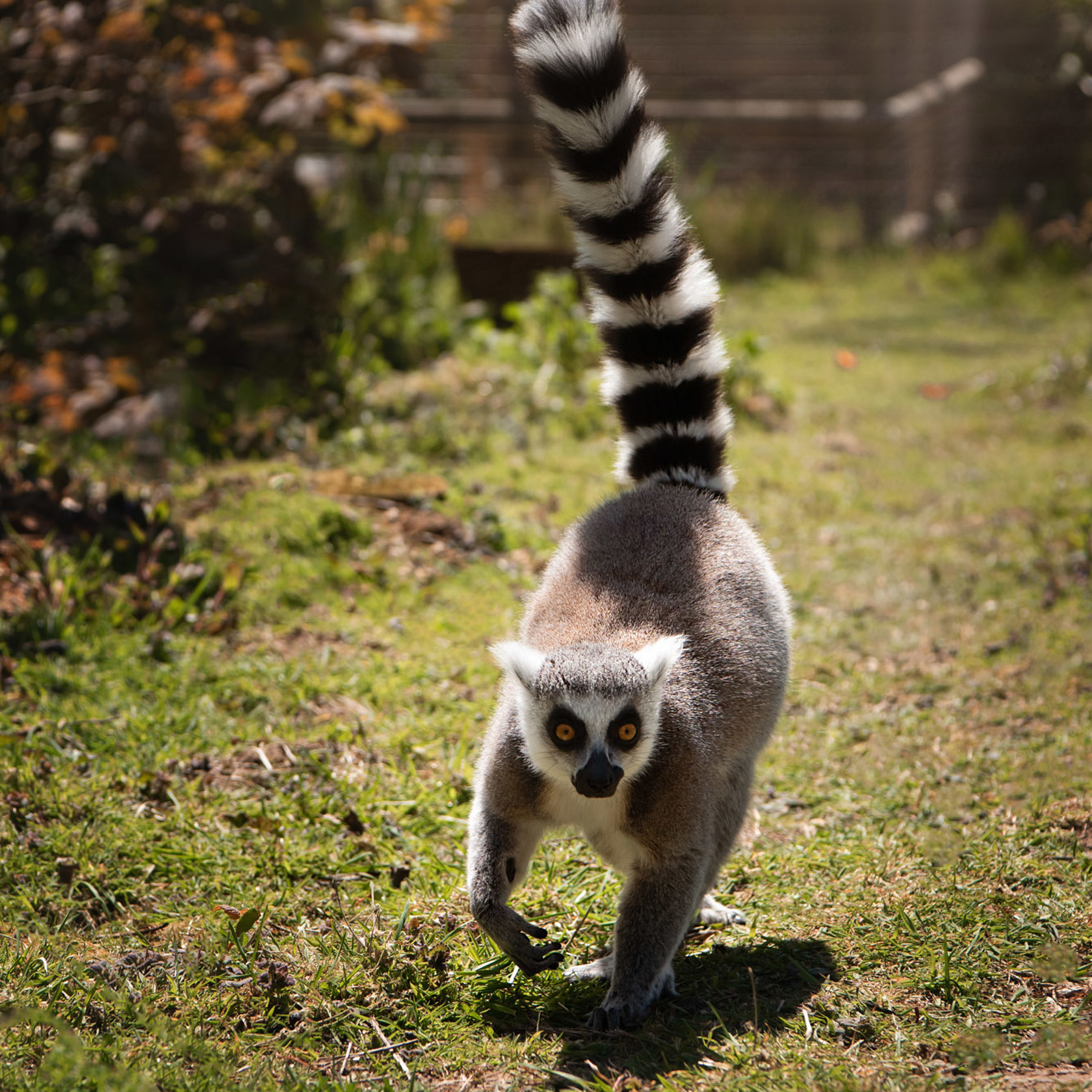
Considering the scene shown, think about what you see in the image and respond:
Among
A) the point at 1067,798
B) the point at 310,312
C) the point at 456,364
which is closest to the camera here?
the point at 1067,798

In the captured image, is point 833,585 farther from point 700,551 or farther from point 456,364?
point 456,364

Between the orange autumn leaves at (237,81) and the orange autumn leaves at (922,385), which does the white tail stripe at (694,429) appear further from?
the orange autumn leaves at (922,385)

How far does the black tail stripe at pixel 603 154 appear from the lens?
3178 mm

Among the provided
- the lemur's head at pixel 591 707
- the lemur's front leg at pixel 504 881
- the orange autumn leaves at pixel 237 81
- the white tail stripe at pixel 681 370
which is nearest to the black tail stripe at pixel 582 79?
the white tail stripe at pixel 681 370

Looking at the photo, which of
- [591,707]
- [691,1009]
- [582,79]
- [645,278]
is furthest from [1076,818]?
[582,79]

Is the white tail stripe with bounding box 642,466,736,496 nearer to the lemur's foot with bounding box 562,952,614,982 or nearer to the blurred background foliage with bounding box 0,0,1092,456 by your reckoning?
the lemur's foot with bounding box 562,952,614,982

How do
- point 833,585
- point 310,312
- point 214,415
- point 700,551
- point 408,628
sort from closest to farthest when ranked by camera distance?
point 700,551
point 408,628
point 833,585
point 214,415
point 310,312

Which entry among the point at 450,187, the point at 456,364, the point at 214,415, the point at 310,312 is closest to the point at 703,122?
the point at 450,187

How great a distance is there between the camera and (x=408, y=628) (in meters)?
4.46

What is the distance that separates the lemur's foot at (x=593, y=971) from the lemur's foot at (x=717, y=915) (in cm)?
33

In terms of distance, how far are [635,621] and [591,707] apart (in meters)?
0.47

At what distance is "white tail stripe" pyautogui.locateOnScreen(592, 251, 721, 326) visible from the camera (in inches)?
133

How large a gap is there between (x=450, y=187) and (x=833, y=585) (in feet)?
29.5

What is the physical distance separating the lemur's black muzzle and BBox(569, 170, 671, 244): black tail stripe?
1546 mm
